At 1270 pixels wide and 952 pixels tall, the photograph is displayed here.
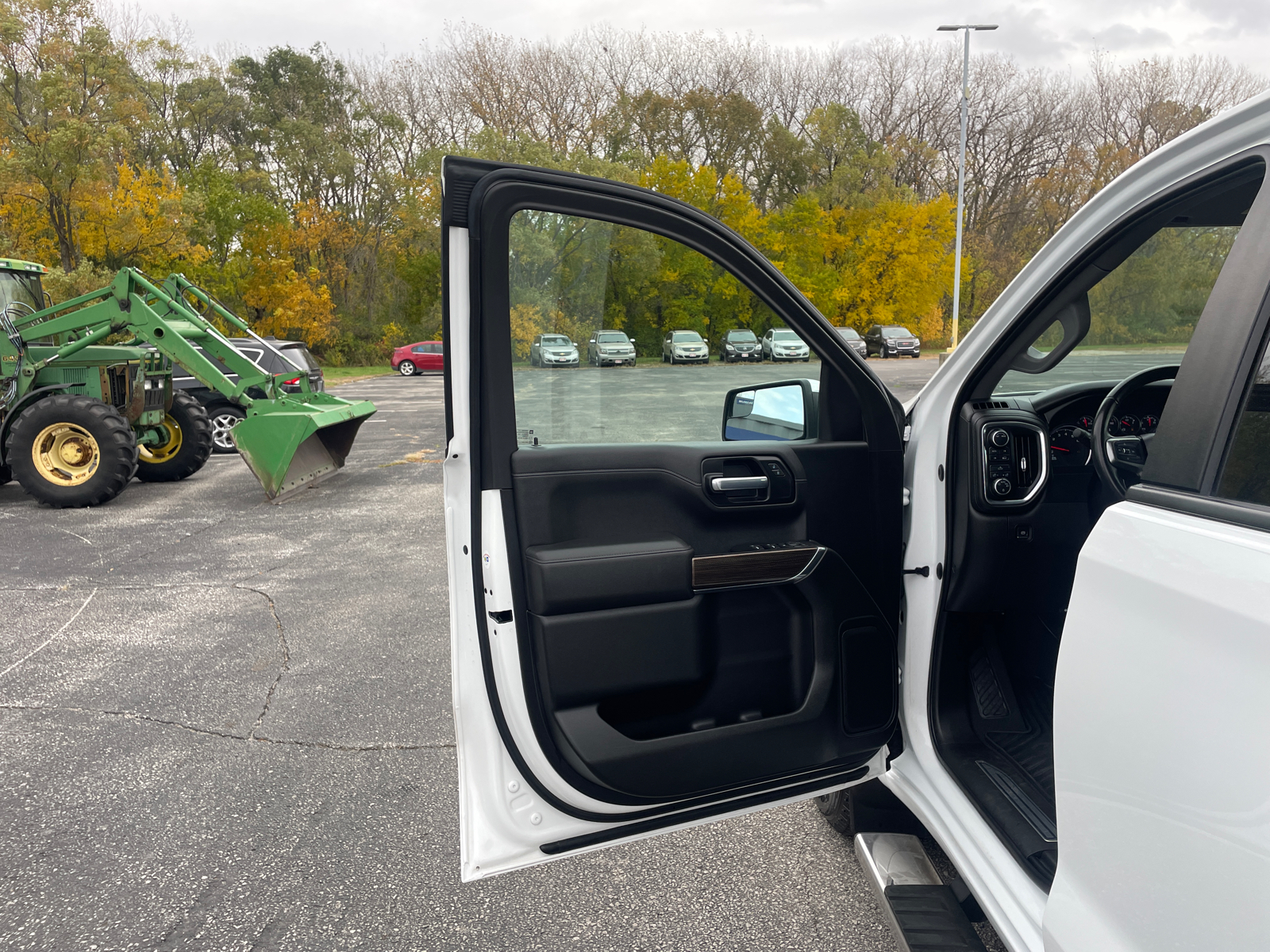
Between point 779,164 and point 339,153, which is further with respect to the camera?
point 779,164

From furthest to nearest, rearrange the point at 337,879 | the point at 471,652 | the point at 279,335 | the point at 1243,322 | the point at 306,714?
the point at 279,335 → the point at 306,714 → the point at 337,879 → the point at 471,652 → the point at 1243,322

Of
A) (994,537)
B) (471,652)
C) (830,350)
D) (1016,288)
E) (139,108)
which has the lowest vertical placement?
(471,652)

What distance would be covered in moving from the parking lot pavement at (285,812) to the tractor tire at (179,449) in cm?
441

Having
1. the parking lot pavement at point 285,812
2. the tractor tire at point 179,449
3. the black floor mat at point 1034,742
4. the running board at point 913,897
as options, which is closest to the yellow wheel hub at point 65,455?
the tractor tire at point 179,449

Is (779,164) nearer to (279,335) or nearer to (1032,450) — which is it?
(279,335)

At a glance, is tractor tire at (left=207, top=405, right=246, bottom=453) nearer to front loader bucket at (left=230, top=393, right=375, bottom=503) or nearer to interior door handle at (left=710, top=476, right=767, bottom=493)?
front loader bucket at (left=230, top=393, right=375, bottom=503)

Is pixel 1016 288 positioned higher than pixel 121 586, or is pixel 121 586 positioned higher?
pixel 1016 288

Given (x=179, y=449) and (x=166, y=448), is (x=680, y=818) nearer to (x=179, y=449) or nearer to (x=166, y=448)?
(x=179, y=449)

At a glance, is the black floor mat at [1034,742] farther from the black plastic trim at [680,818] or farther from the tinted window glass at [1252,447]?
the tinted window glass at [1252,447]

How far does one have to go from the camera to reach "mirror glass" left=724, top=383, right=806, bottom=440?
2.34 metres

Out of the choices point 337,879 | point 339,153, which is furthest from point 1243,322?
point 339,153

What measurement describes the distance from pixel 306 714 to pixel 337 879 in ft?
4.26

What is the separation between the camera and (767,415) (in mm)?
2408

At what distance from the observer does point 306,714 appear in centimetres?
369
